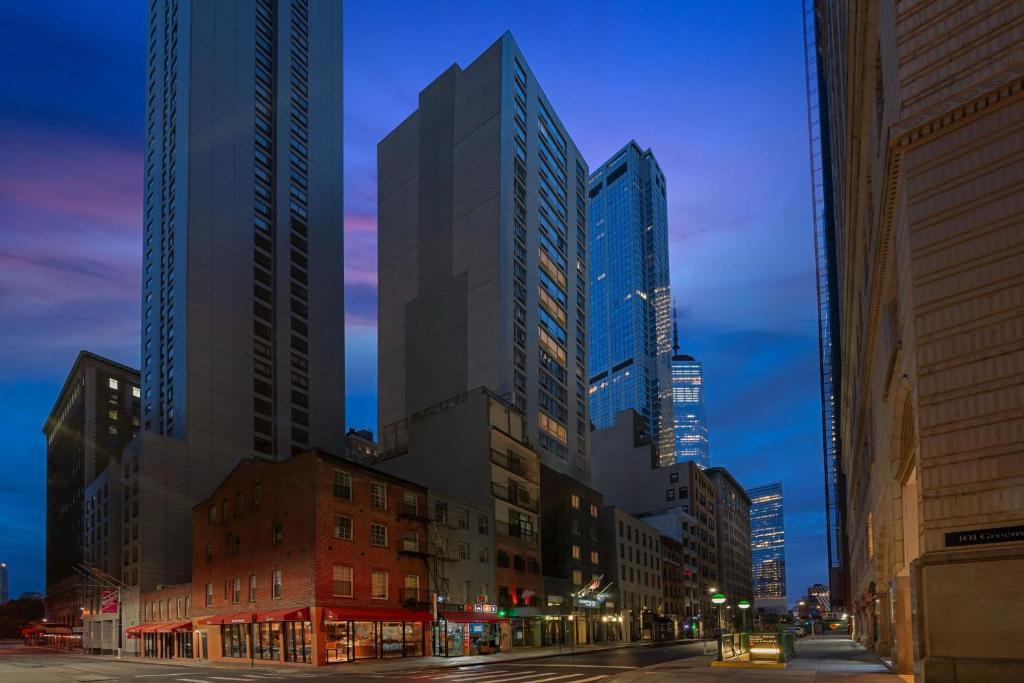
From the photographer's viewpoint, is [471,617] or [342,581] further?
[471,617]

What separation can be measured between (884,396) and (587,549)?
62916mm

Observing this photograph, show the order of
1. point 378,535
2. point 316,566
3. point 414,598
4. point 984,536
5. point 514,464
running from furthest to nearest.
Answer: point 514,464
point 414,598
point 378,535
point 316,566
point 984,536

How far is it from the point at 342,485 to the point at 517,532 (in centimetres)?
2560

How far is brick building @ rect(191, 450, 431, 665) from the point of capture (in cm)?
4775

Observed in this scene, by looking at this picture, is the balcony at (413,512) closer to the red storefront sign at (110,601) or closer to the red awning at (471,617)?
the red awning at (471,617)

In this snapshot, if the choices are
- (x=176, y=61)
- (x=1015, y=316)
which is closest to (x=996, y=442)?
(x=1015, y=316)

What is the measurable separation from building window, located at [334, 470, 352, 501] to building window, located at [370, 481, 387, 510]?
2246 mm

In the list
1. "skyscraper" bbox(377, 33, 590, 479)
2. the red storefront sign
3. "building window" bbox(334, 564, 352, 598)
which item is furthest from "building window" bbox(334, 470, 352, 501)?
"skyscraper" bbox(377, 33, 590, 479)

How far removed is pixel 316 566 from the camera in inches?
1866

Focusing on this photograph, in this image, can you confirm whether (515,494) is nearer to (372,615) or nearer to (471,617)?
(471,617)

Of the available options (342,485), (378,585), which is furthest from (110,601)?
(342,485)

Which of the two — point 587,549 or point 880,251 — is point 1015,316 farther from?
point 587,549

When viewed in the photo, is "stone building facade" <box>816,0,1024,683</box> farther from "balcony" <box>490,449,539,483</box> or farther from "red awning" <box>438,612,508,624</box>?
"balcony" <box>490,449,539,483</box>

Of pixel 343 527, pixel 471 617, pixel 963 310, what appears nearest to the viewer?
pixel 963 310
